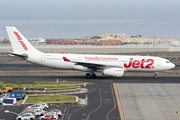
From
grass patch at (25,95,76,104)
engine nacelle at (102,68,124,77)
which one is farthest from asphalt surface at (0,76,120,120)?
engine nacelle at (102,68,124,77)

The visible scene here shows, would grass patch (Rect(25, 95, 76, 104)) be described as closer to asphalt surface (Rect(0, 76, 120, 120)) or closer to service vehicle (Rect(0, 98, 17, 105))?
service vehicle (Rect(0, 98, 17, 105))

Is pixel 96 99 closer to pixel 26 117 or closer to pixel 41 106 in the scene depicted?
pixel 41 106

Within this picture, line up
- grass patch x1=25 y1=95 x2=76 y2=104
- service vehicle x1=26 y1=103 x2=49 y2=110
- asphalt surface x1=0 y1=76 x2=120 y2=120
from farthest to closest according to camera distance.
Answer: grass patch x1=25 y1=95 x2=76 y2=104 < service vehicle x1=26 y1=103 x2=49 y2=110 < asphalt surface x1=0 y1=76 x2=120 y2=120

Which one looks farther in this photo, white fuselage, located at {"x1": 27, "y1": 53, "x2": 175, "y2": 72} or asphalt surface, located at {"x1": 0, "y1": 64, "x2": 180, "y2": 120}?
white fuselage, located at {"x1": 27, "y1": 53, "x2": 175, "y2": 72}

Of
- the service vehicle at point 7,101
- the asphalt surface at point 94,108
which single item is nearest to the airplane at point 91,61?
the asphalt surface at point 94,108

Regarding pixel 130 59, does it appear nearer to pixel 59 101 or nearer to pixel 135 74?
pixel 135 74

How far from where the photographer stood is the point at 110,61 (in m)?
61.3

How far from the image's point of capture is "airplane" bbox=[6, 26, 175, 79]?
60656mm

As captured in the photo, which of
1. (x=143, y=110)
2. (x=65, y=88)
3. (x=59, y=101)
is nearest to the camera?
(x=143, y=110)

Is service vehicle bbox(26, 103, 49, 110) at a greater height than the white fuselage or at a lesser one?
lesser

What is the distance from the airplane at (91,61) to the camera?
60656 mm

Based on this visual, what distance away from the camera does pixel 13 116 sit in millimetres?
35344

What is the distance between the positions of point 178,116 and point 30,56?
124 ft

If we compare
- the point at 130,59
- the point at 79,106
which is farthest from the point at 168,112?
the point at 130,59
